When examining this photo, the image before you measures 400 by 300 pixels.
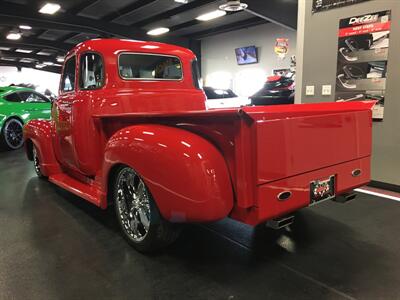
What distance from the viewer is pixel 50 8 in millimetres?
9977

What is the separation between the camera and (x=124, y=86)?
3.24 m

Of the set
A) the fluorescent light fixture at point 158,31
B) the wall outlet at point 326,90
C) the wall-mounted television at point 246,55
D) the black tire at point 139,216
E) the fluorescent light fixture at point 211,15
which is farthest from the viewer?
the fluorescent light fixture at point 158,31

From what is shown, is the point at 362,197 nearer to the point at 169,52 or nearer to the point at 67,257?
the point at 169,52

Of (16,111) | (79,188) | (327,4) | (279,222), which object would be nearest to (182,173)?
(279,222)

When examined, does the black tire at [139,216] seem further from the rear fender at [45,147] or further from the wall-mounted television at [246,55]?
the wall-mounted television at [246,55]

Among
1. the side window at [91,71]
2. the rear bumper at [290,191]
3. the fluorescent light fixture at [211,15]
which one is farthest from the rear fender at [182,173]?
the fluorescent light fixture at [211,15]

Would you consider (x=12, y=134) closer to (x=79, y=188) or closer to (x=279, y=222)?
(x=79, y=188)

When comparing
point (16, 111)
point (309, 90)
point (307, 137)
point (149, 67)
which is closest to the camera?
point (307, 137)

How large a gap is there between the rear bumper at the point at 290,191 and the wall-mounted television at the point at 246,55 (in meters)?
10.8

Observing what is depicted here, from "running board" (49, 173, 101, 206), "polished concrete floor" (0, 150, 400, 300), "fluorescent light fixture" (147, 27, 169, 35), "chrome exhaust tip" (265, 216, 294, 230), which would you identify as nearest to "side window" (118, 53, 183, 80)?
"running board" (49, 173, 101, 206)

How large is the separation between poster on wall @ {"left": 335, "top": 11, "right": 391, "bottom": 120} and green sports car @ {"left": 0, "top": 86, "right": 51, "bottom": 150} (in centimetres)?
735

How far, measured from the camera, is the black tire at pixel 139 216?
230 cm

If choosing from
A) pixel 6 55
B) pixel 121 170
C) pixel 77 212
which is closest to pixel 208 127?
pixel 121 170

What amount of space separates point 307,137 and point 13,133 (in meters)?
8.06
